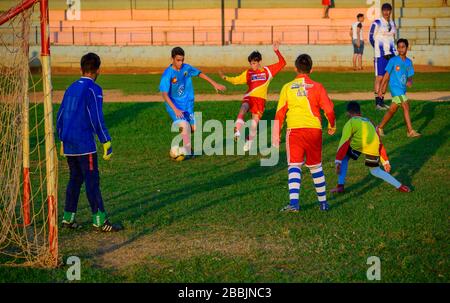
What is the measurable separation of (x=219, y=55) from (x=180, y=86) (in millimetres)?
21542

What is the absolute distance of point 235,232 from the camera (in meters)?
9.41

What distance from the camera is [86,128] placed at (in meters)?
9.29

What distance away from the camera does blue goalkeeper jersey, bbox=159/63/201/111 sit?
14.7m

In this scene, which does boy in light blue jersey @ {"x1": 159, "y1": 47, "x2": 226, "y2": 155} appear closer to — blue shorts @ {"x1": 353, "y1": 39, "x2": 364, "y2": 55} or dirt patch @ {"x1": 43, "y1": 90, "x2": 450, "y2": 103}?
dirt patch @ {"x1": 43, "y1": 90, "x2": 450, "y2": 103}

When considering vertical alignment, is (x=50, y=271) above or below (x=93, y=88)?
below

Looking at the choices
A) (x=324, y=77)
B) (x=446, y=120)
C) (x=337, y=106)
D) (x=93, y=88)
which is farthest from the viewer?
(x=324, y=77)

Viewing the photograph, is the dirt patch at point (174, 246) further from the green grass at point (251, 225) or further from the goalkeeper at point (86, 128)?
the goalkeeper at point (86, 128)

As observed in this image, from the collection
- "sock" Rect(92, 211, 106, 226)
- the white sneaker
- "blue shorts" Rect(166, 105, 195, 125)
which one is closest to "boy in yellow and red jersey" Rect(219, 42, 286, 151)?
the white sneaker

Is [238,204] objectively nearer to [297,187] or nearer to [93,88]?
[297,187]

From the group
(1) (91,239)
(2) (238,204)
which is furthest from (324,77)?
(1) (91,239)

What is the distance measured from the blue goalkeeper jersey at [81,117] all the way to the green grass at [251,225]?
3.58ft

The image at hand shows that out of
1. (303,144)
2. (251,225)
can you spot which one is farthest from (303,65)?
(251,225)

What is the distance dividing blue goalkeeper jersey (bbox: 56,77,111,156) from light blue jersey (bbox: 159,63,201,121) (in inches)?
212

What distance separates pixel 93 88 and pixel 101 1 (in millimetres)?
34402
